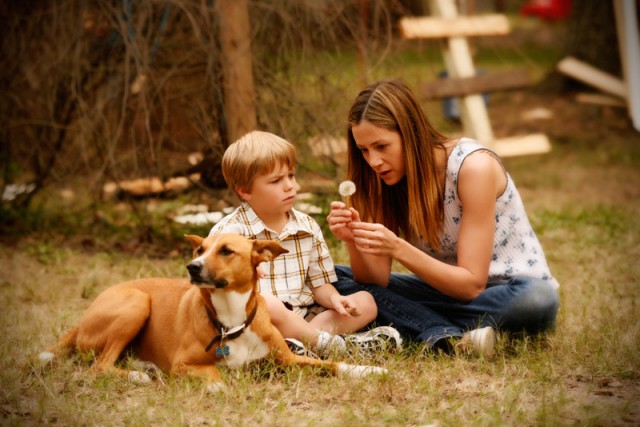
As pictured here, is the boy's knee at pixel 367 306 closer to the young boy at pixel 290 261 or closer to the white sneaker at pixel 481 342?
the young boy at pixel 290 261

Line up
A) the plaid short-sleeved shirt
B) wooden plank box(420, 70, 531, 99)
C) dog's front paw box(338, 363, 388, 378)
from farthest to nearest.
Answer: wooden plank box(420, 70, 531, 99) < the plaid short-sleeved shirt < dog's front paw box(338, 363, 388, 378)

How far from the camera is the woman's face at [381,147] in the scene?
3.60 m

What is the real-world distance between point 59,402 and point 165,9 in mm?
3315

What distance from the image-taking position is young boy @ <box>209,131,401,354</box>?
3629 millimetres

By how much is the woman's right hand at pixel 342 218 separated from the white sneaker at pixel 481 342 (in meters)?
0.70

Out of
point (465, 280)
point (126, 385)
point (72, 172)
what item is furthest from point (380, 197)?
point (72, 172)

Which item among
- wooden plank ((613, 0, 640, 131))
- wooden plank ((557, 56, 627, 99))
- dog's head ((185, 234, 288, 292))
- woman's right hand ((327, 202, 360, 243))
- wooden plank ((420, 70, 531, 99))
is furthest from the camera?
wooden plank ((557, 56, 627, 99))

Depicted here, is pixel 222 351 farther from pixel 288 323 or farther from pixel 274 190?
pixel 274 190

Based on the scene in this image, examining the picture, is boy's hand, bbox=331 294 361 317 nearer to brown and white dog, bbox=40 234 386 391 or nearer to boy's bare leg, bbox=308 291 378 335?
boy's bare leg, bbox=308 291 378 335

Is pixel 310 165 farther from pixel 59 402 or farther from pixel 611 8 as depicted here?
pixel 611 8

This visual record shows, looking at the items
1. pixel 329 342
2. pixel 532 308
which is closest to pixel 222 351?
pixel 329 342

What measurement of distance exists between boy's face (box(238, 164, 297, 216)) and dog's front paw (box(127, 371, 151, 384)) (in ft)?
3.03

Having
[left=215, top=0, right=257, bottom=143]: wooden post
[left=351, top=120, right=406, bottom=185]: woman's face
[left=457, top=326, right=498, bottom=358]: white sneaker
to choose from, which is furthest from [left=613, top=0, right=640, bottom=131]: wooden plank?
[left=457, top=326, right=498, bottom=358]: white sneaker

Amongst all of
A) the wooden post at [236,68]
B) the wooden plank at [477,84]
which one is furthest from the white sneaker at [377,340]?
the wooden plank at [477,84]
